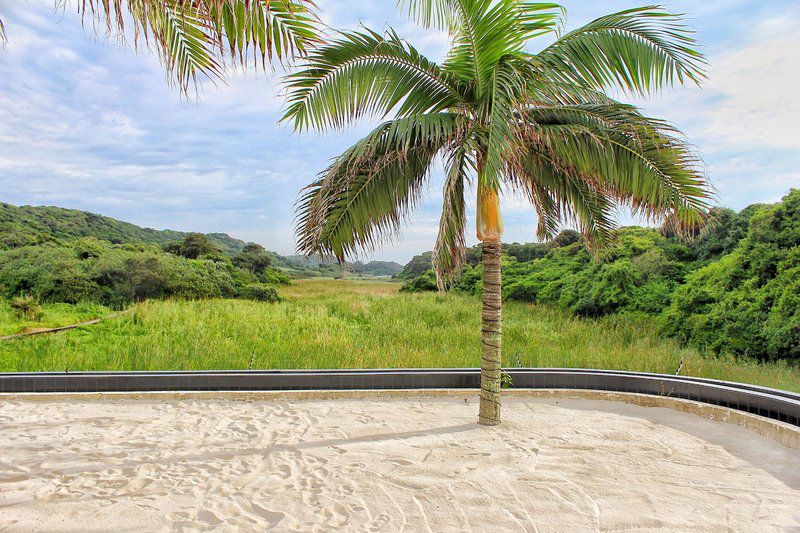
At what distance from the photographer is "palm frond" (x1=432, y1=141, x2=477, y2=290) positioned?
4.87 m

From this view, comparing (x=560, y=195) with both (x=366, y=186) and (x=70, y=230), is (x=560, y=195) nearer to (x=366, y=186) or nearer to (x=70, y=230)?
(x=366, y=186)

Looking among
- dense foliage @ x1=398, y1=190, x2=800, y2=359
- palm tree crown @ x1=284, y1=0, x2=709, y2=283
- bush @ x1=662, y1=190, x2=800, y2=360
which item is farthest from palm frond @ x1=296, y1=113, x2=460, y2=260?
bush @ x1=662, y1=190, x2=800, y2=360

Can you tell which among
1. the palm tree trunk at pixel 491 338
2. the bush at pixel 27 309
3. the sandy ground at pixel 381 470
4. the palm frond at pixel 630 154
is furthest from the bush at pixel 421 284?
the palm frond at pixel 630 154

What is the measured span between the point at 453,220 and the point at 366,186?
0.94 meters

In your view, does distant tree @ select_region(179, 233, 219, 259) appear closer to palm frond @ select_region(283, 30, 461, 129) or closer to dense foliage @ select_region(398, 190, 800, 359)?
dense foliage @ select_region(398, 190, 800, 359)

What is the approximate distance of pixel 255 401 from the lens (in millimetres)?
6340

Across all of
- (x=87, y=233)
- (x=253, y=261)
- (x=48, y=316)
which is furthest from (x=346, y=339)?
(x=87, y=233)

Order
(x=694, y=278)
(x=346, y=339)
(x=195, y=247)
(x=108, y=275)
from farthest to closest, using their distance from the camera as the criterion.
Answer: (x=195, y=247) → (x=108, y=275) → (x=694, y=278) → (x=346, y=339)

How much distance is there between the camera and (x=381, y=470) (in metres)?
4.18

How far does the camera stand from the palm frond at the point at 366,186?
4.91 m

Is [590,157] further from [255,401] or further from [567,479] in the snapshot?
[255,401]

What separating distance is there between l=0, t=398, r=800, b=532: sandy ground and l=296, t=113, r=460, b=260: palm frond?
1977 millimetres

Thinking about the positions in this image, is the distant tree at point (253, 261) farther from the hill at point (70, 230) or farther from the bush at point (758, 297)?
the bush at point (758, 297)

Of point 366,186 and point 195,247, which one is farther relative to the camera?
point 195,247
